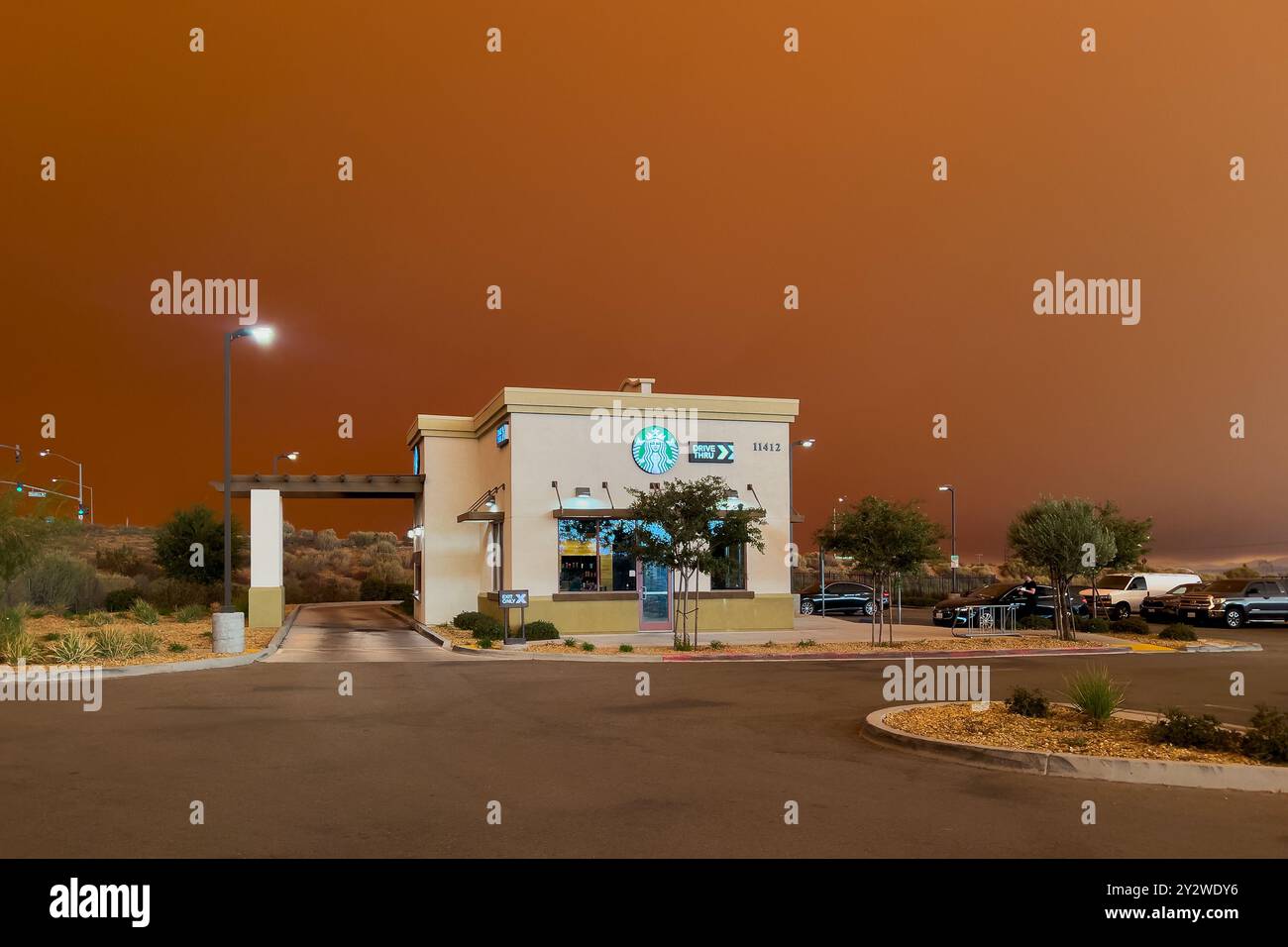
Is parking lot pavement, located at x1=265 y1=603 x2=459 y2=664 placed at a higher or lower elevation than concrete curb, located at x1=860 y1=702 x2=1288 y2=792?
lower

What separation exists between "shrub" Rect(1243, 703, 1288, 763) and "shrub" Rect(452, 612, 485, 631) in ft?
70.5

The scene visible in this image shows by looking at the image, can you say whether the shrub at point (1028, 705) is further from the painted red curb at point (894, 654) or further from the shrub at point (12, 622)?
the shrub at point (12, 622)

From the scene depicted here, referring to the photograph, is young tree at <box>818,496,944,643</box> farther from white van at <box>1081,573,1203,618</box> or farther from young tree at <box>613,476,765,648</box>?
Answer: white van at <box>1081,573,1203,618</box>

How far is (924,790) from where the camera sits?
9242mm

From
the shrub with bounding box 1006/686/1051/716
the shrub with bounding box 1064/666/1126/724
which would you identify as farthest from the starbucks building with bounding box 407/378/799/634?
the shrub with bounding box 1064/666/1126/724

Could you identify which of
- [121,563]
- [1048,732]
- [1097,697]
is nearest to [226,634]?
[1048,732]

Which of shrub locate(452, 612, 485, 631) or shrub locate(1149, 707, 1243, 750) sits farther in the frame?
shrub locate(452, 612, 485, 631)

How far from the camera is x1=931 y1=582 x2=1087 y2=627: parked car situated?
33.9 meters

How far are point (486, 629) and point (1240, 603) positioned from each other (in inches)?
1028

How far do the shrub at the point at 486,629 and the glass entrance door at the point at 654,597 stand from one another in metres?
4.01

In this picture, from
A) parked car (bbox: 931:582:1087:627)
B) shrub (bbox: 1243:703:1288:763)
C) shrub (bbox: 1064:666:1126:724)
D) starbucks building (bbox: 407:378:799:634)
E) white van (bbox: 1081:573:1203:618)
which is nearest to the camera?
shrub (bbox: 1243:703:1288:763)

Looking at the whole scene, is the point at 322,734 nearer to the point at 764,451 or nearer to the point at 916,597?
the point at 764,451

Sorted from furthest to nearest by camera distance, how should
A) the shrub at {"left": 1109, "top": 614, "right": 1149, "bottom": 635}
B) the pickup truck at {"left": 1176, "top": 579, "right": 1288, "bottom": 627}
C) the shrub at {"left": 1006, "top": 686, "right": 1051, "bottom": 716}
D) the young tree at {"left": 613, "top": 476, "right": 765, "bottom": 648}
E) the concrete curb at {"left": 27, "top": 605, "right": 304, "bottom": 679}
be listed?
1. the pickup truck at {"left": 1176, "top": 579, "right": 1288, "bottom": 627}
2. the shrub at {"left": 1109, "top": 614, "right": 1149, "bottom": 635}
3. the young tree at {"left": 613, "top": 476, "right": 765, "bottom": 648}
4. the concrete curb at {"left": 27, "top": 605, "right": 304, "bottom": 679}
5. the shrub at {"left": 1006, "top": 686, "right": 1051, "bottom": 716}

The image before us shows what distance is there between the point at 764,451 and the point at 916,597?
2389cm
